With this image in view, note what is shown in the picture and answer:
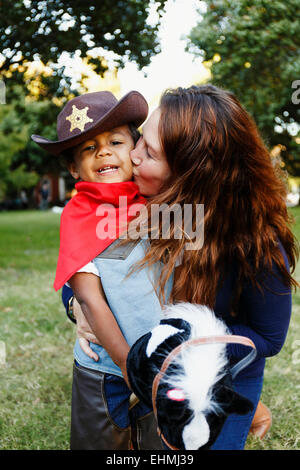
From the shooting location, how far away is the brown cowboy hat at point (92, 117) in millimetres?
1886

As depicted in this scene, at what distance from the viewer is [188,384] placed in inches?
50.9

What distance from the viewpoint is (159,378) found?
1.33 metres

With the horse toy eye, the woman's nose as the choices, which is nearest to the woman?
the woman's nose

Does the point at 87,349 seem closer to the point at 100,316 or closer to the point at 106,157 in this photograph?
the point at 100,316

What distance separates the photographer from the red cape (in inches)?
67.7

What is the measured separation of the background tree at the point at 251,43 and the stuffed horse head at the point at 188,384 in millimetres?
7239

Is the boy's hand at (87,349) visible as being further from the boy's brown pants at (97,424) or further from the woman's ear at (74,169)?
the woman's ear at (74,169)

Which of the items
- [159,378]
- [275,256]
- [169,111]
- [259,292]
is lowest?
[159,378]

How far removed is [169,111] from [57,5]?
6063 millimetres

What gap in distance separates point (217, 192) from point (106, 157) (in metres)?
0.52

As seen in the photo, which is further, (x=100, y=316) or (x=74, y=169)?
(x=74, y=169)

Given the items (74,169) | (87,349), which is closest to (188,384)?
(87,349)
